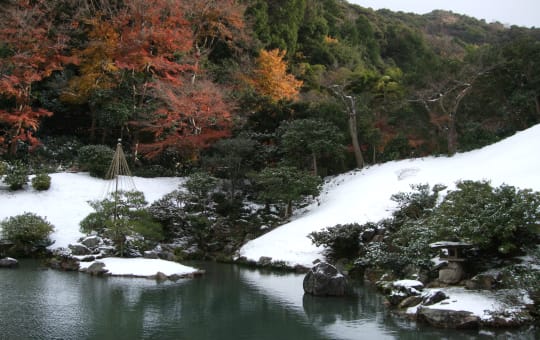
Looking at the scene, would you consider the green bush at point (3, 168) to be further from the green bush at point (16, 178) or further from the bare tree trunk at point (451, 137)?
the bare tree trunk at point (451, 137)

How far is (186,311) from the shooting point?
9203 millimetres

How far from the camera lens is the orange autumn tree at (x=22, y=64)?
20.7 meters

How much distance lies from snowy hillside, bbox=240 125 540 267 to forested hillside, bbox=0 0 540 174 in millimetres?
1207

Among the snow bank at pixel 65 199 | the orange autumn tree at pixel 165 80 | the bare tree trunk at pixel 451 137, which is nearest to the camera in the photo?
the snow bank at pixel 65 199

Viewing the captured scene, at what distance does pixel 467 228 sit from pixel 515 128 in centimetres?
1079

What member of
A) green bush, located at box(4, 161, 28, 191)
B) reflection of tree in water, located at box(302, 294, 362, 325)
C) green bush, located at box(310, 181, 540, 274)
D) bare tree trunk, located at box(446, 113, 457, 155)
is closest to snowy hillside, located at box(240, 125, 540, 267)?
bare tree trunk, located at box(446, 113, 457, 155)

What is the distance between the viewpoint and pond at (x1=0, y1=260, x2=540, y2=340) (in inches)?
302

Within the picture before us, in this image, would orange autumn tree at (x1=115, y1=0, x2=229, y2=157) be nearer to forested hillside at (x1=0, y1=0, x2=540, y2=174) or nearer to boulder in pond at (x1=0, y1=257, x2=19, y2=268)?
forested hillside at (x1=0, y1=0, x2=540, y2=174)

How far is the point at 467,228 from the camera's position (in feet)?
31.2

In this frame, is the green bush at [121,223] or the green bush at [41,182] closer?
the green bush at [121,223]

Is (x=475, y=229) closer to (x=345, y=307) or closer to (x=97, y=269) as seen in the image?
(x=345, y=307)

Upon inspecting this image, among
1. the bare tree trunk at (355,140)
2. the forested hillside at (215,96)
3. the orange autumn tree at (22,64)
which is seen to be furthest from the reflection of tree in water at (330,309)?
the orange autumn tree at (22,64)

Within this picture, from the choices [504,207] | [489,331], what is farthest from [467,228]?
[489,331]

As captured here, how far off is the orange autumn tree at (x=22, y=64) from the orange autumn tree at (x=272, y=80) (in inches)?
387
